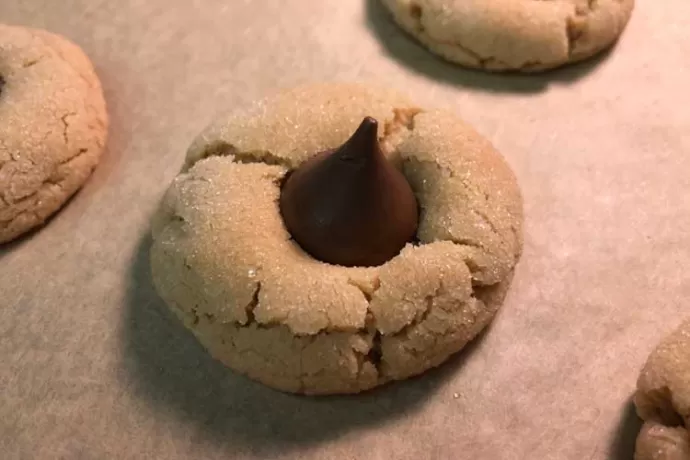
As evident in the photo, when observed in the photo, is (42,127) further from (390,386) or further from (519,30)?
(519,30)

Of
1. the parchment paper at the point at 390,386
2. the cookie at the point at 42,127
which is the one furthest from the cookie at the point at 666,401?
the cookie at the point at 42,127

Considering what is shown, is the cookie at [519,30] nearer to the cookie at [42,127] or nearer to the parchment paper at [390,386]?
the parchment paper at [390,386]

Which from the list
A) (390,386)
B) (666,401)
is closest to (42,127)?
(390,386)

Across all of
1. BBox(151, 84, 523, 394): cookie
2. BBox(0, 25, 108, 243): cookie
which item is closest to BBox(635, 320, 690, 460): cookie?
BBox(151, 84, 523, 394): cookie

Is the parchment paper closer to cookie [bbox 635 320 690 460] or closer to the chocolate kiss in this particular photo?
cookie [bbox 635 320 690 460]

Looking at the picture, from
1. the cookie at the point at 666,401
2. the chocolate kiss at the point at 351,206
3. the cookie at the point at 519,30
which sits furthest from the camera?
the cookie at the point at 519,30

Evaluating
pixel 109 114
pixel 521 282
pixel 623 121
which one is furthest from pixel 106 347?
pixel 623 121
